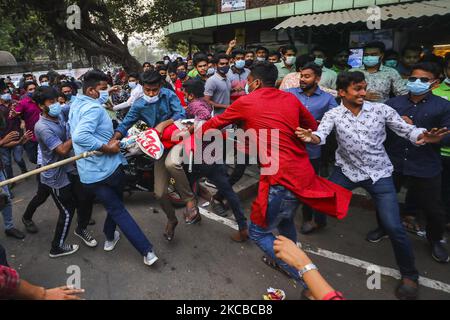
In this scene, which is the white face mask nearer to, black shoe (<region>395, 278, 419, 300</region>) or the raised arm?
the raised arm

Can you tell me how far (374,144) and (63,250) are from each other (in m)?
3.35

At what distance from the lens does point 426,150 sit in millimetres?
3061

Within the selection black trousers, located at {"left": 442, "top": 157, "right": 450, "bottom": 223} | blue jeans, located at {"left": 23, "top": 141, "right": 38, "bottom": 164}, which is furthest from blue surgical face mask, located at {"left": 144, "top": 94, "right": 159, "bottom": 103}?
blue jeans, located at {"left": 23, "top": 141, "right": 38, "bottom": 164}

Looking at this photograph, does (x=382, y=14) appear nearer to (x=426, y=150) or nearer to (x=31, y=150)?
(x=426, y=150)

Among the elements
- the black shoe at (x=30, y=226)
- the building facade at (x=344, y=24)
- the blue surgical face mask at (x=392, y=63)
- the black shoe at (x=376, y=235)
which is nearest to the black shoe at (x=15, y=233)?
the black shoe at (x=30, y=226)

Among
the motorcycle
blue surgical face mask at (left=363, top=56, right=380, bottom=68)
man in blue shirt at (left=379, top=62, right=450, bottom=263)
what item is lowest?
the motorcycle

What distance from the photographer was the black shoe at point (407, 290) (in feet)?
8.71

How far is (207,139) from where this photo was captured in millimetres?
3115

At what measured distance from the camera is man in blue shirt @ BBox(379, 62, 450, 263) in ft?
9.69

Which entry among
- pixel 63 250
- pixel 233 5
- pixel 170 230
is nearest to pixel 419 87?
pixel 170 230

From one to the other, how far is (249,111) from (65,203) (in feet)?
7.55

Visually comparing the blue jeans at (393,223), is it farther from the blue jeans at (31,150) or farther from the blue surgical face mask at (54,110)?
the blue jeans at (31,150)

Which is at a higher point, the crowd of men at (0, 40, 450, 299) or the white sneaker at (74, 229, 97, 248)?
the crowd of men at (0, 40, 450, 299)

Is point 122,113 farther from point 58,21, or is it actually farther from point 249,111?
point 58,21
